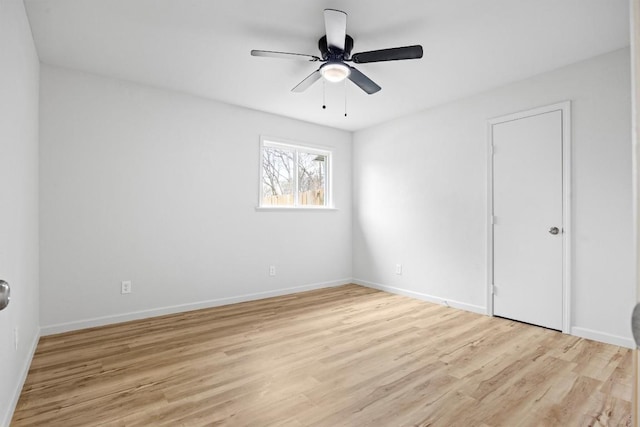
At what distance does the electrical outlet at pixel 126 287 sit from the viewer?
340 centimetres

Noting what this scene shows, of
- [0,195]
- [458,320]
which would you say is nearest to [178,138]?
Result: [0,195]

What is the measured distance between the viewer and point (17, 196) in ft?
6.89

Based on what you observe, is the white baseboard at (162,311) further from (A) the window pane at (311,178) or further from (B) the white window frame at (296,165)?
(A) the window pane at (311,178)

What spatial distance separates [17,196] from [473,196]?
4.05 meters

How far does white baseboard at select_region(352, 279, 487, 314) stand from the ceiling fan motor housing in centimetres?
299

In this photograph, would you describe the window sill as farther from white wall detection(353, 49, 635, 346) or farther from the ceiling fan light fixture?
the ceiling fan light fixture

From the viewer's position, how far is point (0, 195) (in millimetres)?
1667

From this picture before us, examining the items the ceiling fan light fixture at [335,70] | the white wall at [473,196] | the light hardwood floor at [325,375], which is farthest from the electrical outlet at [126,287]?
the white wall at [473,196]

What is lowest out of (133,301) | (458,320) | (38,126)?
(458,320)

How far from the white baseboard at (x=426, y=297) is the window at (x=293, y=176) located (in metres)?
1.38

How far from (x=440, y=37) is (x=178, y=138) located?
2836mm

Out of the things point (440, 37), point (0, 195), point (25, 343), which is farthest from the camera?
point (440, 37)

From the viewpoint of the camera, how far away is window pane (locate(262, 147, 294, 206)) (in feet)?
15.1

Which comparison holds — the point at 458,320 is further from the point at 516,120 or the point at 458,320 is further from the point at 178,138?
the point at 178,138
